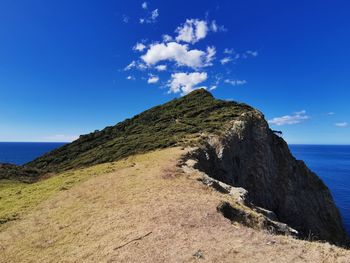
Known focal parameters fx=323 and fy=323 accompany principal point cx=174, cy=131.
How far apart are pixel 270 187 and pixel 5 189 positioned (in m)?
39.9

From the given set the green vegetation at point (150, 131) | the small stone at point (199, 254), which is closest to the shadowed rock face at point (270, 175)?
the green vegetation at point (150, 131)

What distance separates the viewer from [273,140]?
6312 centimetres

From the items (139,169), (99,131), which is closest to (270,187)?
(139,169)

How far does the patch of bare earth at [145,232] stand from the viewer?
16.5 meters

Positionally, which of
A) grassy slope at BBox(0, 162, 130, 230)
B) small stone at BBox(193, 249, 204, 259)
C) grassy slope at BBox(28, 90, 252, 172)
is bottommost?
small stone at BBox(193, 249, 204, 259)

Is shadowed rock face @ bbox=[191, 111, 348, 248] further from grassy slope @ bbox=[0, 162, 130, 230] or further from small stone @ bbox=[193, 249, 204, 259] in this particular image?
small stone @ bbox=[193, 249, 204, 259]

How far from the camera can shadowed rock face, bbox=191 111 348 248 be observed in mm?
48188

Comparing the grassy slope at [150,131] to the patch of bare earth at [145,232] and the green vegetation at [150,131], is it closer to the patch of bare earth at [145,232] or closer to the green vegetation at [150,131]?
the green vegetation at [150,131]

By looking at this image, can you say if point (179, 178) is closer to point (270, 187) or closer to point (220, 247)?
point (220, 247)

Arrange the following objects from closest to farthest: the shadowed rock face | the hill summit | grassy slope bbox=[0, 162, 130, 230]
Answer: grassy slope bbox=[0, 162, 130, 230], the hill summit, the shadowed rock face

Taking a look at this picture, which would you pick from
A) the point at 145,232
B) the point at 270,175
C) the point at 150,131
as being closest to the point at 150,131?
the point at 150,131

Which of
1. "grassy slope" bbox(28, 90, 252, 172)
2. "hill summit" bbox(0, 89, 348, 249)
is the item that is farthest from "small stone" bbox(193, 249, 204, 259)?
"grassy slope" bbox(28, 90, 252, 172)

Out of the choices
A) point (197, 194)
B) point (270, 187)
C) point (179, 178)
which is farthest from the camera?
point (270, 187)

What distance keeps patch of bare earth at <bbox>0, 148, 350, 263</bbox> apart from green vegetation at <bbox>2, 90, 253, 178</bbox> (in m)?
20.3
